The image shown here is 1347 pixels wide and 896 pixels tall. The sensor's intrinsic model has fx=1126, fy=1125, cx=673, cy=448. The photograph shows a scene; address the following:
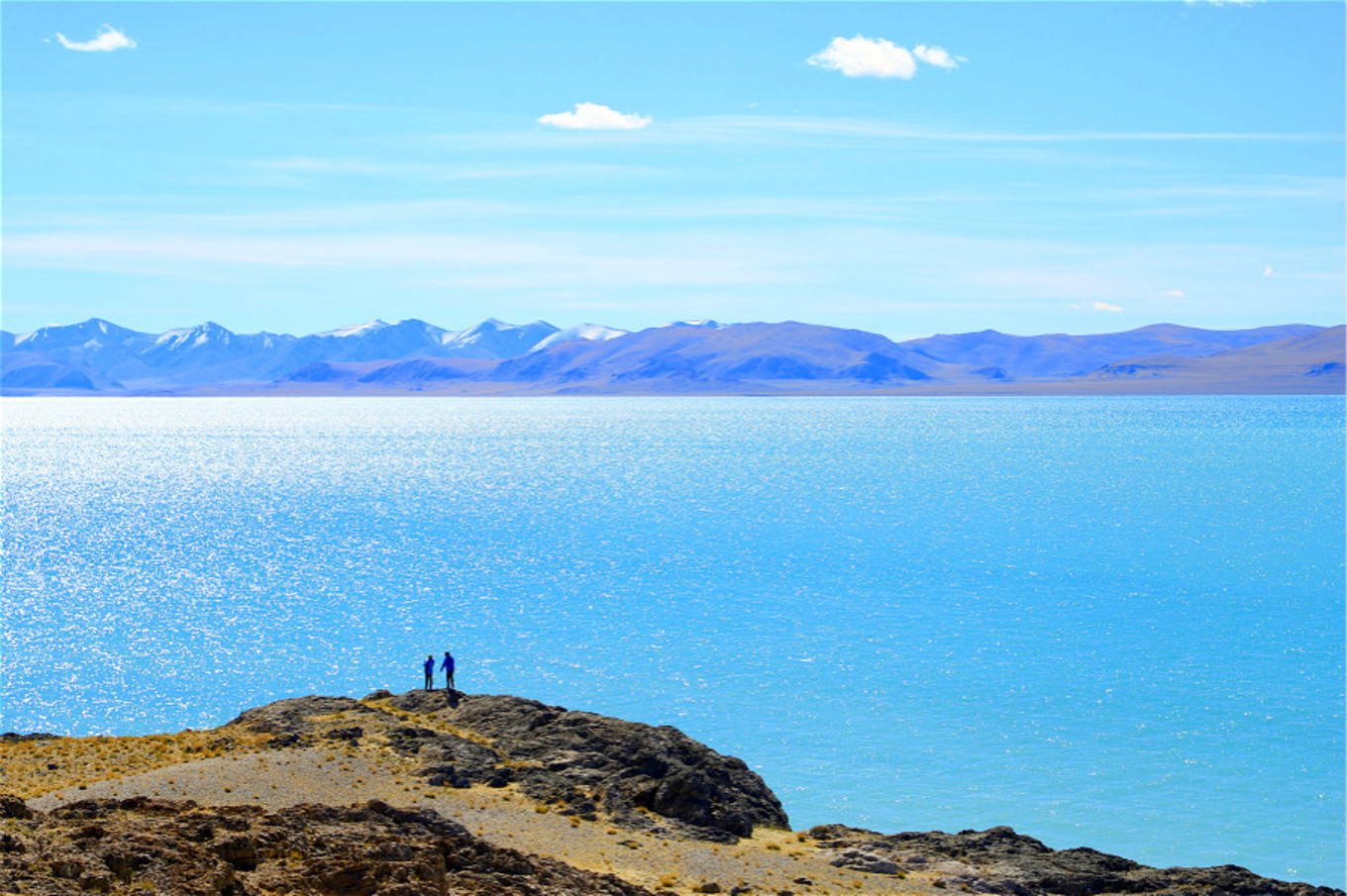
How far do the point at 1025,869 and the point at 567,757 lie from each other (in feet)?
41.1

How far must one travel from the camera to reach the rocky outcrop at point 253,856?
17.5 m

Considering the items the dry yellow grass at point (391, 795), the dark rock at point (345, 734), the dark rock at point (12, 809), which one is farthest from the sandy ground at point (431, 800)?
the dark rock at point (12, 809)

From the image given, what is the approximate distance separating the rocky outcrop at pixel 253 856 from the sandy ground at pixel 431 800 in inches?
118

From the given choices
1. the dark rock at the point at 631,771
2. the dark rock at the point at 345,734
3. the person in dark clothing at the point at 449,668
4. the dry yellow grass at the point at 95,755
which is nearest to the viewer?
the dry yellow grass at the point at 95,755

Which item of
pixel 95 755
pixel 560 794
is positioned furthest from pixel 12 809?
pixel 560 794

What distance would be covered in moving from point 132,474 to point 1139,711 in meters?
156

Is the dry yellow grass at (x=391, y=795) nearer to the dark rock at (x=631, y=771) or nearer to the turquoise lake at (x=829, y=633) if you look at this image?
the dark rock at (x=631, y=771)

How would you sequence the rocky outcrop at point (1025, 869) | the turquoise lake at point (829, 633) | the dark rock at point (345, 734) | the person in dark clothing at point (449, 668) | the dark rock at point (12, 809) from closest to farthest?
the dark rock at point (12, 809) < the rocky outcrop at point (1025, 869) < the dark rock at point (345, 734) < the person in dark clothing at point (449, 668) < the turquoise lake at point (829, 633)

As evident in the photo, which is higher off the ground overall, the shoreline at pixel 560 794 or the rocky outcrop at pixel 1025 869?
the shoreline at pixel 560 794

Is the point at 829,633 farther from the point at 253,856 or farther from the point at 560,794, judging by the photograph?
the point at 253,856

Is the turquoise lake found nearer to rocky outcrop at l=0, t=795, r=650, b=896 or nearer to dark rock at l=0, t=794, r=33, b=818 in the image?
rocky outcrop at l=0, t=795, r=650, b=896

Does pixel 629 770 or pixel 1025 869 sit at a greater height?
pixel 629 770

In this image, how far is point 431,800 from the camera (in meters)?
28.3

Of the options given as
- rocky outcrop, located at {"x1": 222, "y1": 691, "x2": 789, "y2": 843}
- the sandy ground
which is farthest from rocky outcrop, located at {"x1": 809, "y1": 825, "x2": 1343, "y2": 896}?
rocky outcrop, located at {"x1": 222, "y1": 691, "x2": 789, "y2": 843}
